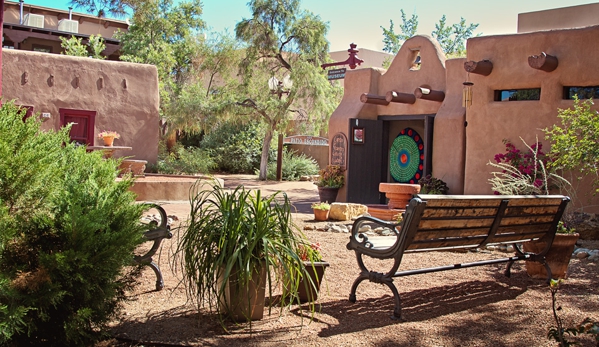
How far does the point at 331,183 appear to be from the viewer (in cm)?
1439

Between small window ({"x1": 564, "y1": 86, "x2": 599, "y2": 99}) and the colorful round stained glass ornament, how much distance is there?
4.28m

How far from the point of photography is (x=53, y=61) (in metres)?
16.3

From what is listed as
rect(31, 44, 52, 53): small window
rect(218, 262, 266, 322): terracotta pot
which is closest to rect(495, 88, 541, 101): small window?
rect(218, 262, 266, 322): terracotta pot

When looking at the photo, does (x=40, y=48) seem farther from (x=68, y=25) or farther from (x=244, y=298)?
(x=244, y=298)

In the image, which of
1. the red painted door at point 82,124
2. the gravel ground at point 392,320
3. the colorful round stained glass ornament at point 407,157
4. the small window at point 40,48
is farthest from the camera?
the small window at point 40,48

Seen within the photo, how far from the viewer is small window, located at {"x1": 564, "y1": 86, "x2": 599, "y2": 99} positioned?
1007 centimetres

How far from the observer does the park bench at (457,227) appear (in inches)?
185

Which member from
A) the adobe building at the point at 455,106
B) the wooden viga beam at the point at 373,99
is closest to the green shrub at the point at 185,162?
the adobe building at the point at 455,106

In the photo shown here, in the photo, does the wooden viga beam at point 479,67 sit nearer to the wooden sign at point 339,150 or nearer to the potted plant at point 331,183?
the wooden sign at point 339,150

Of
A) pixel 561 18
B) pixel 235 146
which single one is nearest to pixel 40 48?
pixel 235 146

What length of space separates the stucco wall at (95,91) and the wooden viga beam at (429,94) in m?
8.69

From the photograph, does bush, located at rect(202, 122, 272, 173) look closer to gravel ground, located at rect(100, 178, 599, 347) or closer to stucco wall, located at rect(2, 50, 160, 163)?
stucco wall, located at rect(2, 50, 160, 163)

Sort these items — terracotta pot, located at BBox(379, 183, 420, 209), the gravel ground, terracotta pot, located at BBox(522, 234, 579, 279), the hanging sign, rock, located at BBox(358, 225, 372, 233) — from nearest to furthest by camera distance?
the gravel ground → terracotta pot, located at BBox(522, 234, 579, 279) → rock, located at BBox(358, 225, 372, 233) → terracotta pot, located at BBox(379, 183, 420, 209) → the hanging sign

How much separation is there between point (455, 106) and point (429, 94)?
0.60m
